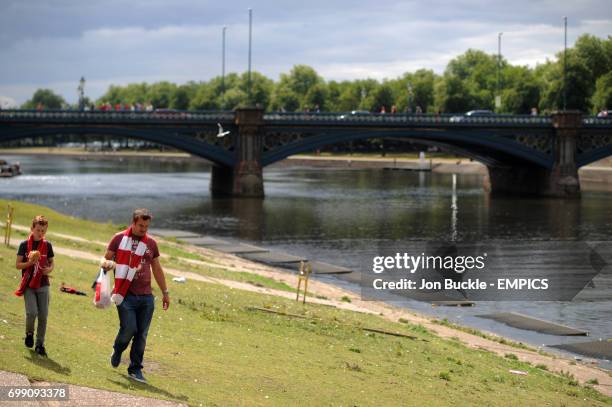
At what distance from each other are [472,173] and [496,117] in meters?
44.2

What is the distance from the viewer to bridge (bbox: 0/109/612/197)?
290 ft

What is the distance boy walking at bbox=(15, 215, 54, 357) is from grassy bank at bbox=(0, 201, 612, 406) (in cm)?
35

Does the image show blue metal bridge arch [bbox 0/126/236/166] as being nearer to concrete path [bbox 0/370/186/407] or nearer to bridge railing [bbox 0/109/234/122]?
bridge railing [bbox 0/109/234/122]

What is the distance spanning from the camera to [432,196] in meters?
98.4

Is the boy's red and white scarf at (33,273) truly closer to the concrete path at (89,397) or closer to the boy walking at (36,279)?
the boy walking at (36,279)

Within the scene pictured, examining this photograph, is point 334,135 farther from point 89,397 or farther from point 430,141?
point 89,397

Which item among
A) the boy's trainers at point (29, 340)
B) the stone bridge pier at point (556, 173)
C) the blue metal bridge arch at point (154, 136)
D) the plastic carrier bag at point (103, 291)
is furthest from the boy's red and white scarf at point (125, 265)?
the stone bridge pier at point (556, 173)

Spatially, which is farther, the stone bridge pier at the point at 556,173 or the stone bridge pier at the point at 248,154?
the stone bridge pier at the point at 556,173

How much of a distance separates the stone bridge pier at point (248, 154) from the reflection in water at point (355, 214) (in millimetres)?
2594

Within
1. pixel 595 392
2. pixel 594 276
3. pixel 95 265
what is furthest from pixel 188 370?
pixel 594 276

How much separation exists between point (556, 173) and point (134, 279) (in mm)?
88750

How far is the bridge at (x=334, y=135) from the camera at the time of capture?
290 ft

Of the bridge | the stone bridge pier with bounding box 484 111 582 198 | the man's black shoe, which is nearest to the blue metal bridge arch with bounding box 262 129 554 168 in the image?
the bridge

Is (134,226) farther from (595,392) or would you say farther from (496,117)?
(496,117)
